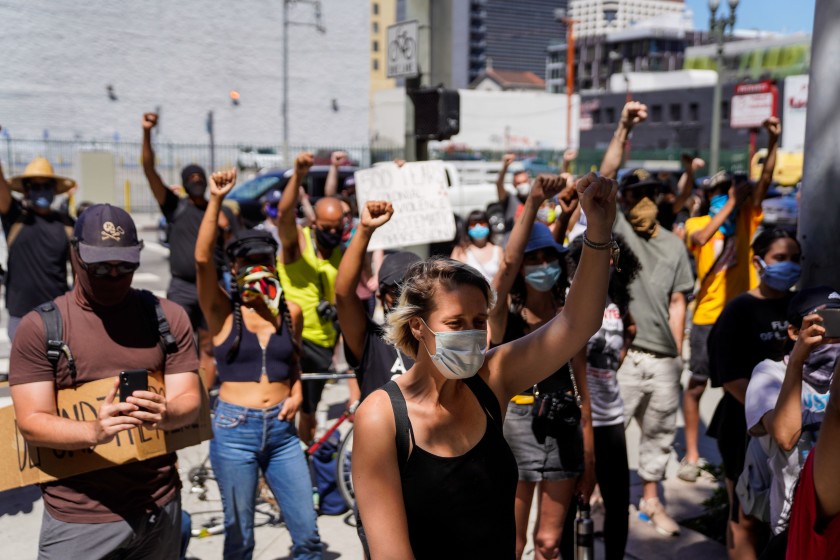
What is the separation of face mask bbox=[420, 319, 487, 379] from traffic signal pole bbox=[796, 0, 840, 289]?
2991 millimetres

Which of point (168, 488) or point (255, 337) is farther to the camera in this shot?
point (255, 337)

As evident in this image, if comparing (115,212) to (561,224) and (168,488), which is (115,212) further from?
(561,224)

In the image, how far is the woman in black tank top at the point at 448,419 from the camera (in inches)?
92.1

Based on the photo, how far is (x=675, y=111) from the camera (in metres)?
79.6

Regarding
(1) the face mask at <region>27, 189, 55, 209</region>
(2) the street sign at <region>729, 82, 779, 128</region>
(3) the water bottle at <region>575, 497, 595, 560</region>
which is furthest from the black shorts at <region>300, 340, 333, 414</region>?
(2) the street sign at <region>729, 82, 779, 128</region>

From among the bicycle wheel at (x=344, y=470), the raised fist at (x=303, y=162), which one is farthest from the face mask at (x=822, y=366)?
the raised fist at (x=303, y=162)

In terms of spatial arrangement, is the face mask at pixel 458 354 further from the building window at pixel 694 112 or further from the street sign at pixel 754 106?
the building window at pixel 694 112

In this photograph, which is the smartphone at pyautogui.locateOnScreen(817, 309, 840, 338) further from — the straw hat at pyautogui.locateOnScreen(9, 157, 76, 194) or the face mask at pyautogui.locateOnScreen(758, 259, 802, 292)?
the straw hat at pyautogui.locateOnScreen(9, 157, 76, 194)

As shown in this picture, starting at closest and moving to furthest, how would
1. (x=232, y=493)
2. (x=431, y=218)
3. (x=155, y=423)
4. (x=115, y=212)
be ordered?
(x=155, y=423), (x=115, y=212), (x=232, y=493), (x=431, y=218)

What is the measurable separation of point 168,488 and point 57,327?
0.77m

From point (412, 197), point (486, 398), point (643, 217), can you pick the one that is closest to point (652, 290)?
point (643, 217)

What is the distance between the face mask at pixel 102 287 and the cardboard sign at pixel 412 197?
3256 millimetres

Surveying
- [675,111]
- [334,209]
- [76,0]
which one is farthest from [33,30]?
[675,111]

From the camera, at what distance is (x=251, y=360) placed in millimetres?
4402
